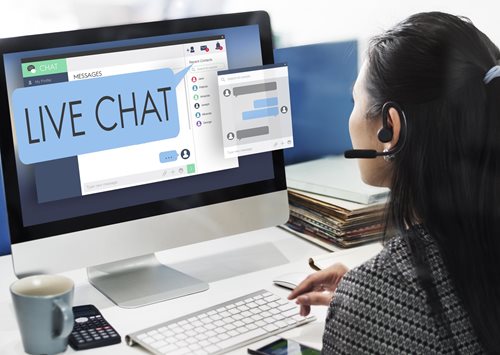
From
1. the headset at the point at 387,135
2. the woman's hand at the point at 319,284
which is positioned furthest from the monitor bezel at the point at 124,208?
the headset at the point at 387,135

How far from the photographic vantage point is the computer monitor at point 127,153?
122 cm

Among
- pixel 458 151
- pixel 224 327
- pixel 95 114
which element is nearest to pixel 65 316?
pixel 224 327

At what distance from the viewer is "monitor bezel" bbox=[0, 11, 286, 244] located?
3.96ft

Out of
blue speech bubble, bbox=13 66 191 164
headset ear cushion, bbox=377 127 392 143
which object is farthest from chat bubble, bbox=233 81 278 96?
headset ear cushion, bbox=377 127 392 143

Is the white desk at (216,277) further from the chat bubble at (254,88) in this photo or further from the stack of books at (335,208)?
the chat bubble at (254,88)

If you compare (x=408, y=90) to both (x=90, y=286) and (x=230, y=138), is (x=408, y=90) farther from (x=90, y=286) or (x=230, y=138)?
(x=90, y=286)

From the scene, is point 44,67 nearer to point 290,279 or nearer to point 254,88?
point 254,88

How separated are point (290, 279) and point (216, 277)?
14 cm

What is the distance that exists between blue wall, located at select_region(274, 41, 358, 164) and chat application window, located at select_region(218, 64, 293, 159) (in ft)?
1.07

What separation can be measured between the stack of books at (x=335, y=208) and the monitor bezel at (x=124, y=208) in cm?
14

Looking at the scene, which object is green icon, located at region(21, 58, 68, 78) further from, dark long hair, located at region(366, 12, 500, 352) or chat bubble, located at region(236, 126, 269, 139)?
dark long hair, located at region(366, 12, 500, 352)

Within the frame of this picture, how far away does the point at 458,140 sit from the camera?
0.98 m

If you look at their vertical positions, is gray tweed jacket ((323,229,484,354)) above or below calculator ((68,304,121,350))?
above

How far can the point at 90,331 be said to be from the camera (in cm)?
117
